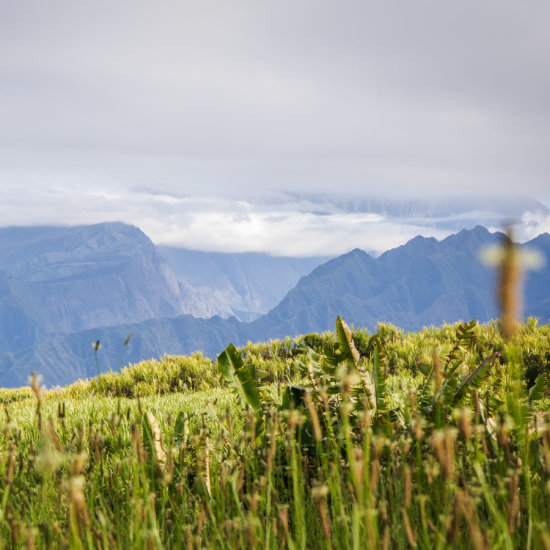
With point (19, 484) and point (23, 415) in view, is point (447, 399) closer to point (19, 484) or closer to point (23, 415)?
point (19, 484)

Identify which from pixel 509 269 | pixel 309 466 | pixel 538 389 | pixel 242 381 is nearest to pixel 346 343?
pixel 242 381

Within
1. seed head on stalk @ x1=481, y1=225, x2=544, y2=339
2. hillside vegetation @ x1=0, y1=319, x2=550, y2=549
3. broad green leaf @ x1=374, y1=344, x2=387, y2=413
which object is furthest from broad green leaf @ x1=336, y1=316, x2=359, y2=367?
seed head on stalk @ x1=481, y1=225, x2=544, y2=339

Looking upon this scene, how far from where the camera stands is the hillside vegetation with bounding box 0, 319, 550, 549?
5.53 feet

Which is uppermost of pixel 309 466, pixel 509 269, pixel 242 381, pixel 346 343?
pixel 509 269

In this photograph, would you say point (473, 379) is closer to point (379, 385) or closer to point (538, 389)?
point (538, 389)

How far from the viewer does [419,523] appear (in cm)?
242

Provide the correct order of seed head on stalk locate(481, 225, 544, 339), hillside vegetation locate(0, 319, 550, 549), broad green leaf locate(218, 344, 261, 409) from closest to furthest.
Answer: seed head on stalk locate(481, 225, 544, 339)
hillside vegetation locate(0, 319, 550, 549)
broad green leaf locate(218, 344, 261, 409)

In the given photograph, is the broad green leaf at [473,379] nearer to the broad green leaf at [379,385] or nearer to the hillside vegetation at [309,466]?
the hillside vegetation at [309,466]

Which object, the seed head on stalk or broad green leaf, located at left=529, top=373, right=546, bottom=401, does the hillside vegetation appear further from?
the seed head on stalk

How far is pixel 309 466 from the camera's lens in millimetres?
3516

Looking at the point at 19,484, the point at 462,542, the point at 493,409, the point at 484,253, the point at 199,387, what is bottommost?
the point at 199,387

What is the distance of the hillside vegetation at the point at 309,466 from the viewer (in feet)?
5.53

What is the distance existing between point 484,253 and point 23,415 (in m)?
6.21

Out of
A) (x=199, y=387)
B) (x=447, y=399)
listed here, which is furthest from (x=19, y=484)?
(x=199, y=387)
